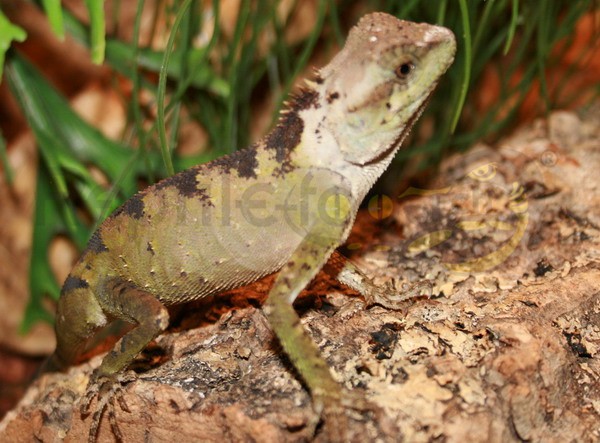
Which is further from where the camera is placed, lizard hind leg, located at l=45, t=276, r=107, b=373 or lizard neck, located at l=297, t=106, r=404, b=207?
lizard hind leg, located at l=45, t=276, r=107, b=373

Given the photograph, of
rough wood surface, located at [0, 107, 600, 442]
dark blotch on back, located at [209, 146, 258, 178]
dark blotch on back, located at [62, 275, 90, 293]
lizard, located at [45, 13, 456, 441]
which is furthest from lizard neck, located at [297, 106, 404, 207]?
dark blotch on back, located at [62, 275, 90, 293]

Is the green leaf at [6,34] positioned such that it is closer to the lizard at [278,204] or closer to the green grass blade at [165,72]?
the green grass blade at [165,72]

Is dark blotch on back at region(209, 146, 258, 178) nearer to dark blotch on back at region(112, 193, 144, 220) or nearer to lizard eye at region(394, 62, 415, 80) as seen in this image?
dark blotch on back at region(112, 193, 144, 220)

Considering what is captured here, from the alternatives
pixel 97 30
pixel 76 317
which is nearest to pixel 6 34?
pixel 97 30

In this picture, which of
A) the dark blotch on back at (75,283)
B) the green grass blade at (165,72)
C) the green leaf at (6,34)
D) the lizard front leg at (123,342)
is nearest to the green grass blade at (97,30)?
the green leaf at (6,34)

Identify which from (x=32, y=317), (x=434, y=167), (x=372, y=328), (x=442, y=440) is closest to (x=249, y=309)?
(x=372, y=328)

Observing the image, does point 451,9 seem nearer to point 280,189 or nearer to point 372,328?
point 280,189
